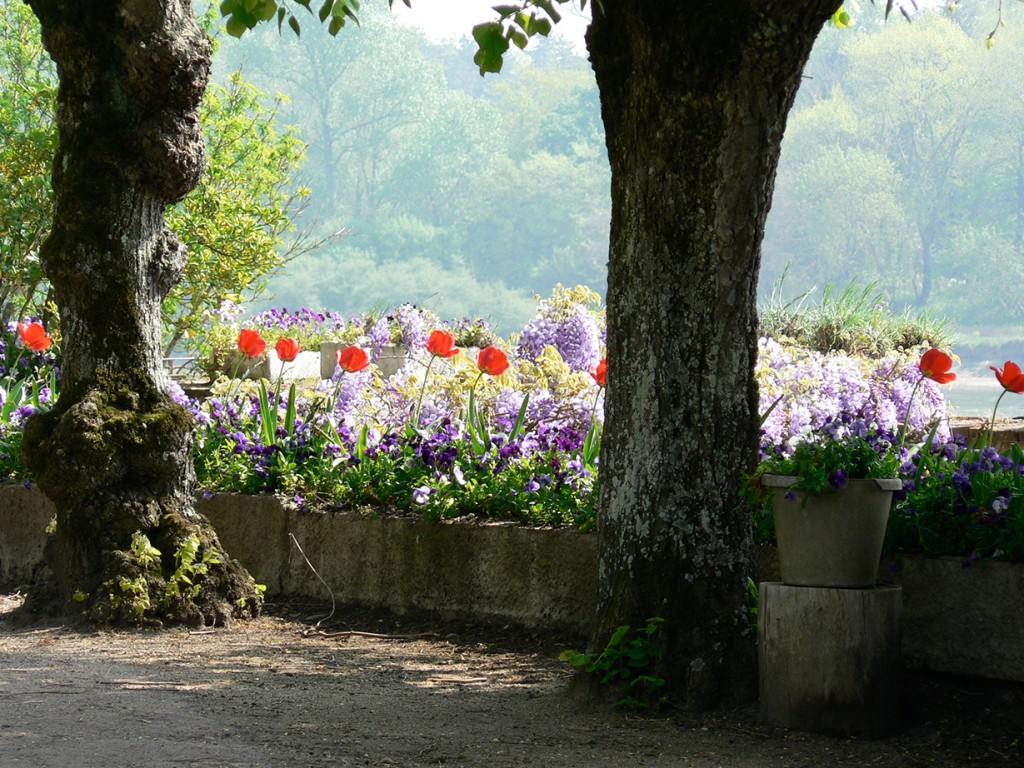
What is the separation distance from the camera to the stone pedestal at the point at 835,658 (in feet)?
12.5

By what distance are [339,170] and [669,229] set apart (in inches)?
2427

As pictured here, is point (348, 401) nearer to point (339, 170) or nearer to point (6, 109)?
point (6, 109)

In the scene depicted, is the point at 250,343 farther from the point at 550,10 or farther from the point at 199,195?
the point at 199,195

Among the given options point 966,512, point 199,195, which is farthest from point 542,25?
point 199,195

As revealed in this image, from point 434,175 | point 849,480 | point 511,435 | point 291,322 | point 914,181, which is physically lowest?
point 849,480

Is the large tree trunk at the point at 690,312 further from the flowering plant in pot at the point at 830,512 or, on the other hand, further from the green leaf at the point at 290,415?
the green leaf at the point at 290,415

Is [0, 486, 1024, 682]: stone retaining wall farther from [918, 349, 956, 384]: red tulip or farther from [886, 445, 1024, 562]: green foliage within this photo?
[918, 349, 956, 384]: red tulip

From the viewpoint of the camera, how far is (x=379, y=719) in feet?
13.1

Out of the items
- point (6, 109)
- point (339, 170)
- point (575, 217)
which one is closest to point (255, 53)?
point (339, 170)

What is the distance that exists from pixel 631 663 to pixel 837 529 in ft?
2.62

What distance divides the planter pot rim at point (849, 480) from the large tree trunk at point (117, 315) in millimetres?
2839

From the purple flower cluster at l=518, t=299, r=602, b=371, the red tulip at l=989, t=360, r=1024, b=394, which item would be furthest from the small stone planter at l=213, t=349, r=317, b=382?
the red tulip at l=989, t=360, r=1024, b=394

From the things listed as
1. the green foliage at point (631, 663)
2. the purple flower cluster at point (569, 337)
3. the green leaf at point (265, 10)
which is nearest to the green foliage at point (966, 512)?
the green foliage at point (631, 663)

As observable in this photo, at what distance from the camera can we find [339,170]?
64062 millimetres
